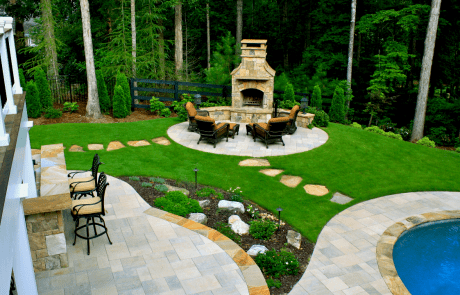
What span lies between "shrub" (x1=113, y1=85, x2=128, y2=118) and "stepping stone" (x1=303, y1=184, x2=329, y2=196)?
8.47 meters

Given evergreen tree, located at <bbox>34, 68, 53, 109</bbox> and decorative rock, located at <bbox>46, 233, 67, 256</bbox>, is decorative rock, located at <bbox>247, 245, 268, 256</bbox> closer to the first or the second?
decorative rock, located at <bbox>46, 233, 67, 256</bbox>

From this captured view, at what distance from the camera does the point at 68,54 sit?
909 inches

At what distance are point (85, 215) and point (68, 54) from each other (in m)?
20.3

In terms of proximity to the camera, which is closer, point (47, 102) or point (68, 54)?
point (47, 102)

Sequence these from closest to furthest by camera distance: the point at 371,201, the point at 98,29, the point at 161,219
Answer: the point at 161,219
the point at 371,201
the point at 98,29

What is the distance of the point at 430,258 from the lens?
655cm

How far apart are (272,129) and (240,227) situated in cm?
481

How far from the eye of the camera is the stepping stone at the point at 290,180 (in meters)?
8.96

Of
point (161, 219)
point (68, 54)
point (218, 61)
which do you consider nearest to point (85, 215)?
point (161, 219)

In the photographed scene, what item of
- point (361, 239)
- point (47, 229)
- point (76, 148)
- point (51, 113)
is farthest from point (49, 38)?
point (361, 239)

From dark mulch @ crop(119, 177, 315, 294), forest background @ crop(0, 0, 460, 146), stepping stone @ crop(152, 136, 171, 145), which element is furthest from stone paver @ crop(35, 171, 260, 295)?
forest background @ crop(0, 0, 460, 146)

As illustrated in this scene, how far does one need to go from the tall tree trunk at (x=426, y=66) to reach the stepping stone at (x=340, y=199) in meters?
9.58

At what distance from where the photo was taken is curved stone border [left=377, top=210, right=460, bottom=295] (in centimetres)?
546

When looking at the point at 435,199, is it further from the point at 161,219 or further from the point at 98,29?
the point at 98,29
